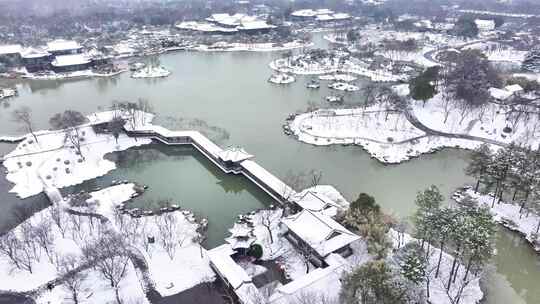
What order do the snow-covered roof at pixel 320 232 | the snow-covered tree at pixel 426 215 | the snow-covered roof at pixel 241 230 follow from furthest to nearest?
the snow-covered roof at pixel 241 230 → the snow-covered roof at pixel 320 232 → the snow-covered tree at pixel 426 215

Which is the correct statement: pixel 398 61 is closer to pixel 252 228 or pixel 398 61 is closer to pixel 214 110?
pixel 214 110

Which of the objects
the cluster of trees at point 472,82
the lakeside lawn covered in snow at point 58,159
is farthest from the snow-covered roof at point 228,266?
the cluster of trees at point 472,82

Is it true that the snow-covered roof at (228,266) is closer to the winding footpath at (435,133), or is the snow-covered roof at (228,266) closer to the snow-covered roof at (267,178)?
the snow-covered roof at (267,178)

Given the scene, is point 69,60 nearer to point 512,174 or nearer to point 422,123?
point 422,123

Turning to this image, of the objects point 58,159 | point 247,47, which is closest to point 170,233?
point 58,159

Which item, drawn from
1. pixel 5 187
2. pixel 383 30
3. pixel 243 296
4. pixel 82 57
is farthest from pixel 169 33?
pixel 243 296

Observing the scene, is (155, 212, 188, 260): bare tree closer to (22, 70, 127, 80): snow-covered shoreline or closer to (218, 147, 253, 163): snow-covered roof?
(218, 147, 253, 163): snow-covered roof

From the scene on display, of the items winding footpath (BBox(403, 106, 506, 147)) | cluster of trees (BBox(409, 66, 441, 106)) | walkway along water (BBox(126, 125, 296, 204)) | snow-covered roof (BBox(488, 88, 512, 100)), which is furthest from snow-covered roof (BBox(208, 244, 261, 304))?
snow-covered roof (BBox(488, 88, 512, 100))
